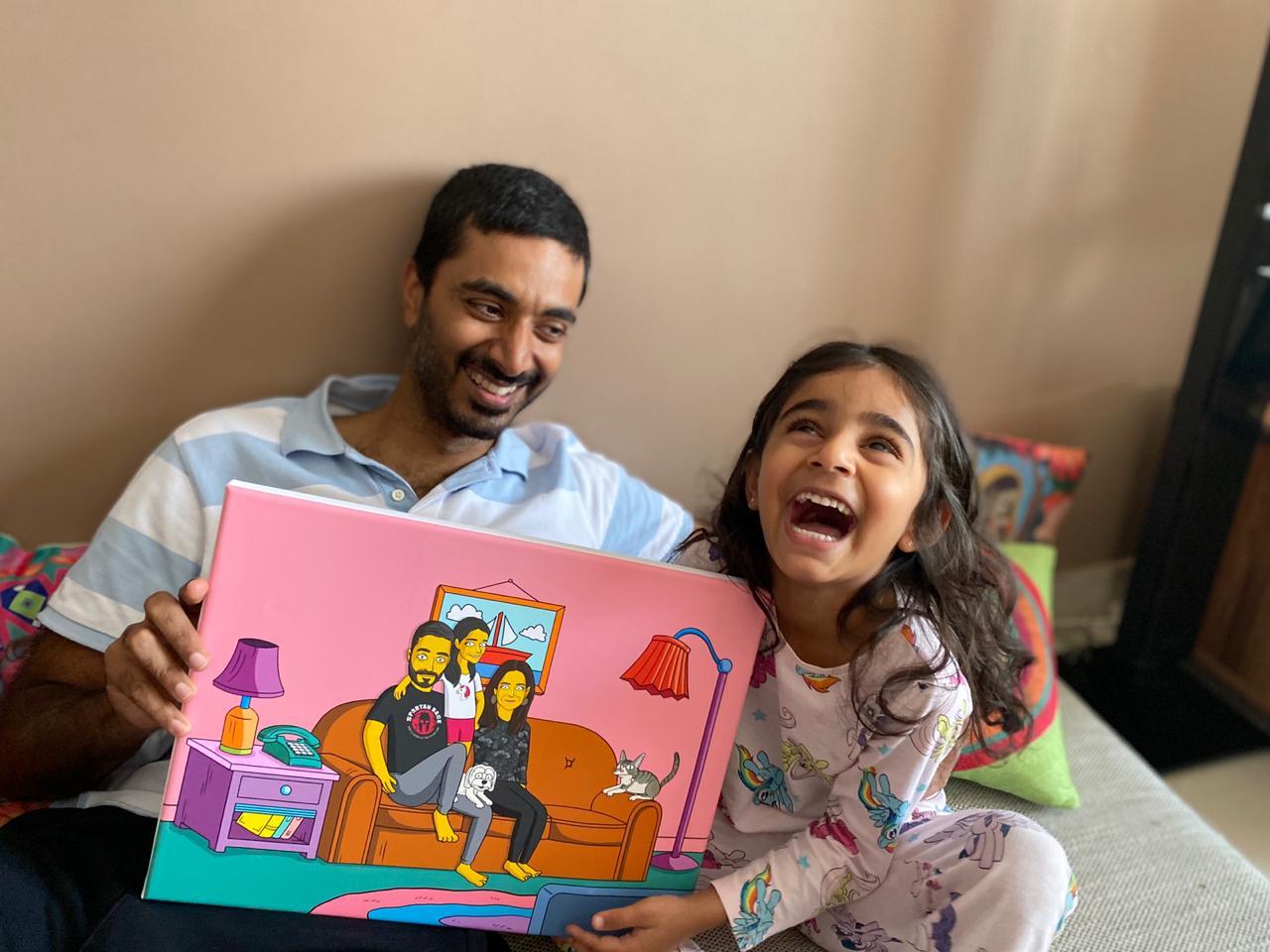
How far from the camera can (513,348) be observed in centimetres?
136

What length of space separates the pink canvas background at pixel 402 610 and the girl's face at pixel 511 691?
0.06 feet

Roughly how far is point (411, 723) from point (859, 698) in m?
0.47

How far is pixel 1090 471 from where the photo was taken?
7.07ft

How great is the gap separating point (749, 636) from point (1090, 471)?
4.30 ft

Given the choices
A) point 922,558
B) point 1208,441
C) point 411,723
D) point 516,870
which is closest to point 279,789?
point 411,723

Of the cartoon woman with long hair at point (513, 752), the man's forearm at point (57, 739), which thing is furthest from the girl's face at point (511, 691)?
the man's forearm at point (57, 739)

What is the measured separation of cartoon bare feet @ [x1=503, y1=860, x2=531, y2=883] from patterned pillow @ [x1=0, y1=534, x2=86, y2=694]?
627mm

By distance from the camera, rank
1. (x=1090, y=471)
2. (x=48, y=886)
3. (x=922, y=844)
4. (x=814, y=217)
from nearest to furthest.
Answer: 1. (x=48, y=886)
2. (x=922, y=844)
3. (x=814, y=217)
4. (x=1090, y=471)

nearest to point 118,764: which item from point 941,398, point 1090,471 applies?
point 941,398

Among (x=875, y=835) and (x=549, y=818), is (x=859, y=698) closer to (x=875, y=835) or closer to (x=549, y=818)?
(x=875, y=835)

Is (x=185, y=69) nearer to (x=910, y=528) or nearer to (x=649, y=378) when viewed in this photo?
(x=649, y=378)

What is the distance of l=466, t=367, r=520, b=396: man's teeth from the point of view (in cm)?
138

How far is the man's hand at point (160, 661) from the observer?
0.99m

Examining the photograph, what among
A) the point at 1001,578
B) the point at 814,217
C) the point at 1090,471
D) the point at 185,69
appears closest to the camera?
Answer: the point at 185,69
